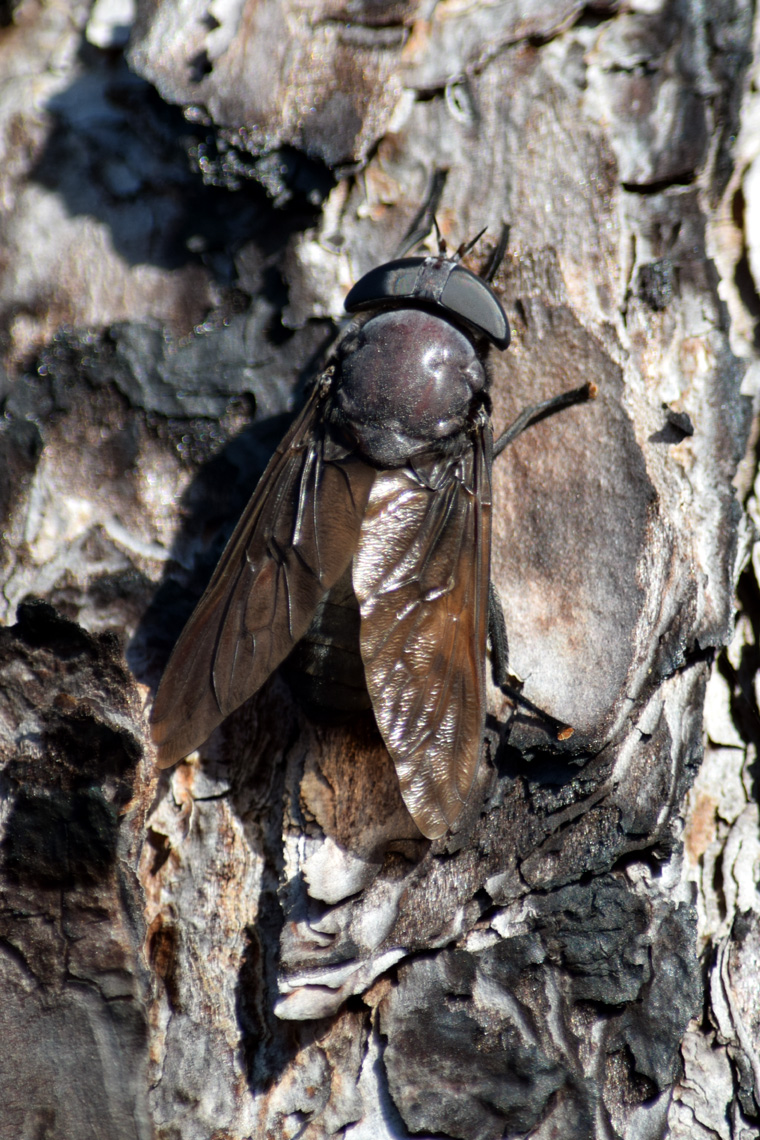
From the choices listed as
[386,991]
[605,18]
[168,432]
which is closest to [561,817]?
[386,991]

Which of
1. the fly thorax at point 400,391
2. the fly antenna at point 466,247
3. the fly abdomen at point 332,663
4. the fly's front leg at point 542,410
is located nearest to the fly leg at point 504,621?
the fly's front leg at point 542,410

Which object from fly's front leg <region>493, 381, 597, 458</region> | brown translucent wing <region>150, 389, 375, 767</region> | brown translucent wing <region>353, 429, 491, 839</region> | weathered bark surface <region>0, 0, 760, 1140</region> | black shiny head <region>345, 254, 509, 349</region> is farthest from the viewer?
black shiny head <region>345, 254, 509, 349</region>

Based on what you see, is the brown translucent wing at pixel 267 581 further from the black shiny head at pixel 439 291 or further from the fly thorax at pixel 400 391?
the black shiny head at pixel 439 291

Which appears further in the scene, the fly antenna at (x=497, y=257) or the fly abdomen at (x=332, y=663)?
the fly antenna at (x=497, y=257)

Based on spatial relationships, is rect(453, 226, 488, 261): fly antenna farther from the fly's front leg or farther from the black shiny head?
the fly's front leg

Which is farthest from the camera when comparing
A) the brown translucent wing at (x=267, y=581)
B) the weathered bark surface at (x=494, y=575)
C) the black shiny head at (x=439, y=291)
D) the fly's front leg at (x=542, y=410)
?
the black shiny head at (x=439, y=291)

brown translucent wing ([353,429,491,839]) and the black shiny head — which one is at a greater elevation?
the black shiny head

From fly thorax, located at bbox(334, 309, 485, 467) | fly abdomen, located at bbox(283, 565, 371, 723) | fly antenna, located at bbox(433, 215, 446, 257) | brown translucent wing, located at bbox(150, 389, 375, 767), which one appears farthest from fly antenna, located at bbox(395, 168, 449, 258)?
fly abdomen, located at bbox(283, 565, 371, 723)
